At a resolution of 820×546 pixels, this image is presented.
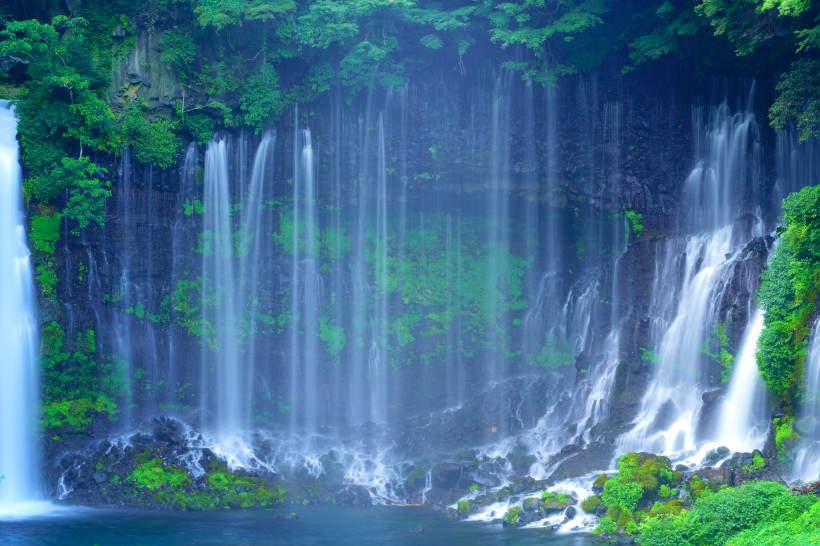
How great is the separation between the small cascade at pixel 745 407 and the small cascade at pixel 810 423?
1576 millimetres

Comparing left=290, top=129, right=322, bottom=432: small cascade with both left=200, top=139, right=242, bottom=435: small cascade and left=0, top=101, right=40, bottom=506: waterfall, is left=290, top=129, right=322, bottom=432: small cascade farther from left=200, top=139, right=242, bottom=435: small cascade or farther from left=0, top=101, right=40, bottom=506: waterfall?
Result: left=0, top=101, right=40, bottom=506: waterfall

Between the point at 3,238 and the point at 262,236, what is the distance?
7.65 metres

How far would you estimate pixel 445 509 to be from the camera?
23109mm

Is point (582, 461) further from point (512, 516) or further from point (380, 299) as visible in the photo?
point (380, 299)

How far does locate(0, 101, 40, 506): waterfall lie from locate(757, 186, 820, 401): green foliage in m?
19.0

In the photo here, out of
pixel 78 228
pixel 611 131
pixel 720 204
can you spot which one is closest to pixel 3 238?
pixel 78 228

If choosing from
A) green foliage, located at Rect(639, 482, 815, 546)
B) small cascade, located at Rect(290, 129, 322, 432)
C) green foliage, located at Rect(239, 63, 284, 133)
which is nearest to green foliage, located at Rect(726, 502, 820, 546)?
green foliage, located at Rect(639, 482, 815, 546)

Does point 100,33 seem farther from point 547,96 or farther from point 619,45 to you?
point 619,45

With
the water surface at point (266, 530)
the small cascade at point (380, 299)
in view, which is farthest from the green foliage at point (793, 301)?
the small cascade at point (380, 299)

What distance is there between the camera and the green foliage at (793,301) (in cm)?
1958

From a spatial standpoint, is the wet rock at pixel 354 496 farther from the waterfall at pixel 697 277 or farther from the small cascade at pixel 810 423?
the small cascade at pixel 810 423

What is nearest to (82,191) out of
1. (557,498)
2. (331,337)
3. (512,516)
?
(331,337)

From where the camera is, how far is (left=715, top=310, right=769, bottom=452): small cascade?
21.2 meters

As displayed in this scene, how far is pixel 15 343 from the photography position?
2498 centimetres
